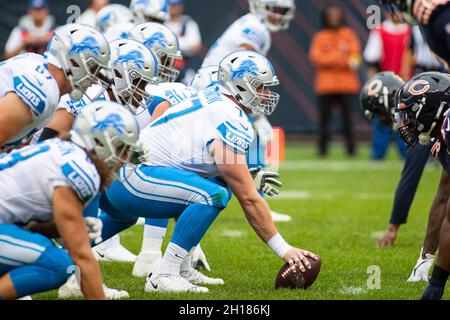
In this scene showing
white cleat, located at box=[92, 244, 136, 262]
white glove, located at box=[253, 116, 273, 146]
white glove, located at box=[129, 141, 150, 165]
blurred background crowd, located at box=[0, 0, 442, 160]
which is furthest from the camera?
blurred background crowd, located at box=[0, 0, 442, 160]

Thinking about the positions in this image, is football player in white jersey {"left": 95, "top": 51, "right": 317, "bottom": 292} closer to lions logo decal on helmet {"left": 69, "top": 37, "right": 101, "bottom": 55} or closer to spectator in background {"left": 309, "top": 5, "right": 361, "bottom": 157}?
lions logo decal on helmet {"left": 69, "top": 37, "right": 101, "bottom": 55}

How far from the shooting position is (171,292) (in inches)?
174

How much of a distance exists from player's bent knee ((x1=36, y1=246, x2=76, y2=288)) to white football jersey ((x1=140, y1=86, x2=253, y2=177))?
85cm

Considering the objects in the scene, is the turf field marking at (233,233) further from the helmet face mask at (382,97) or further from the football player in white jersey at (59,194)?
the football player in white jersey at (59,194)

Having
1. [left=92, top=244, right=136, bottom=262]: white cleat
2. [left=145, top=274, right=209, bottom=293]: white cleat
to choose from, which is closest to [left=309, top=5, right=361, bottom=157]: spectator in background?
[left=92, top=244, right=136, bottom=262]: white cleat

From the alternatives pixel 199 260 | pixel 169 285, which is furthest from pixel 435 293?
pixel 199 260

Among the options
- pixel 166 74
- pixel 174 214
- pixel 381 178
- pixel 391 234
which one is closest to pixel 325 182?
pixel 381 178

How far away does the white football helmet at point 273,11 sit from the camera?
7.49 meters

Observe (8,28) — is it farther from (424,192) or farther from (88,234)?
(88,234)

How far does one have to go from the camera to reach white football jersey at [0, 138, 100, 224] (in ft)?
11.7

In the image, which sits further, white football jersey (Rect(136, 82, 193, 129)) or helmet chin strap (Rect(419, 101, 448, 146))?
white football jersey (Rect(136, 82, 193, 129))

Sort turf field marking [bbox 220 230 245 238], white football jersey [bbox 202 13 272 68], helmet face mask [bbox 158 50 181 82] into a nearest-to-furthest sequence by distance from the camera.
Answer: helmet face mask [bbox 158 50 181 82]
turf field marking [bbox 220 230 245 238]
white football jersey [bbox 202 13 272 68]

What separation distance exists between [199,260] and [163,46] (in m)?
1.44

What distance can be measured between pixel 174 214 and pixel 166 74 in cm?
135
